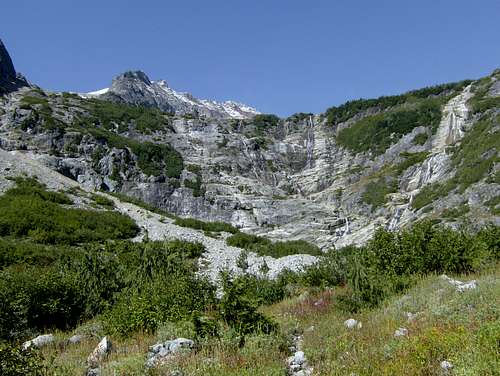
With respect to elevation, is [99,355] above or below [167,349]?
below

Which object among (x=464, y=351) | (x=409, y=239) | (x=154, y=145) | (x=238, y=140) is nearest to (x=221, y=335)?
(x=464, y=351)

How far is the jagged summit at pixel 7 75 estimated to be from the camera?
248 feet

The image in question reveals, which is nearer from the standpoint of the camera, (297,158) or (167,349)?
(167,349)

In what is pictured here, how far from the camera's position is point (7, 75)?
80812 mm

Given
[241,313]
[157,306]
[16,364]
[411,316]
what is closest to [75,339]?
[157,306]

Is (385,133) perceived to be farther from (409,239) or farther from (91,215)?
(409,239)

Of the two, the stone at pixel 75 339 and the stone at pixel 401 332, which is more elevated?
the stone at pixel 401 332

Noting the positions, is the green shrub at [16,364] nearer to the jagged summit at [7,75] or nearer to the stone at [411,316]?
the stone at [411,316]

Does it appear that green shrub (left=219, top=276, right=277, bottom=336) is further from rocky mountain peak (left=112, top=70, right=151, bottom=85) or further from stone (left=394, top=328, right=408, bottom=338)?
rocky mountain peak (left=112, top=70, right=151, bottom=85)

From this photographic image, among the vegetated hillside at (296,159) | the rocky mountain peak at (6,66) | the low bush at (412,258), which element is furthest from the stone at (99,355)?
A: the rocky mountain peak at (6,66)

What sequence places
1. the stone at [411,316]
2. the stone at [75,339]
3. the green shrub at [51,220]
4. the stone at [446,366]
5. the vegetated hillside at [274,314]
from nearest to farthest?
the stone at [446,366] < the vegetated hillside at [274,314] < the stone at [411,316] < the stone at [75,339] < the green shrub at [51,220]

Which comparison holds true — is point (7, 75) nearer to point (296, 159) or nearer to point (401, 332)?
point (296, 159)

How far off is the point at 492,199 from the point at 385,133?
33.4 meters

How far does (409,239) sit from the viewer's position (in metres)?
14.8
